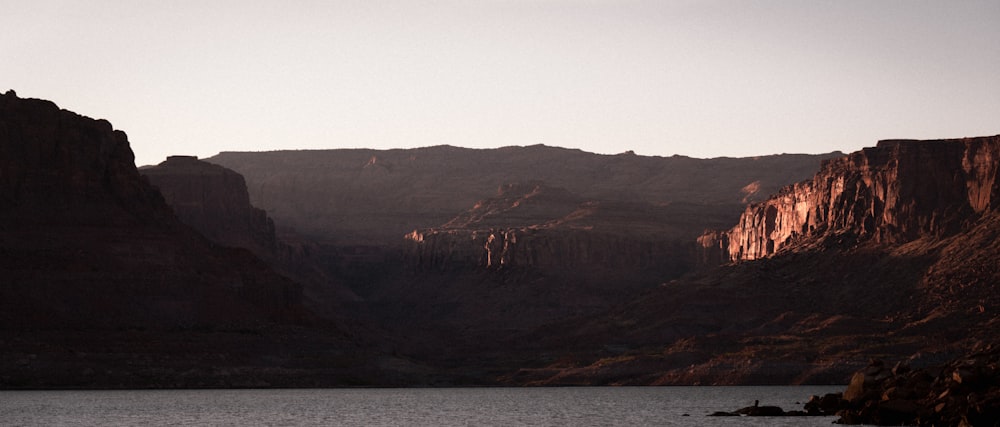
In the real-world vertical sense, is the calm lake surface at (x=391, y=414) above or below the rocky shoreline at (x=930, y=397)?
below

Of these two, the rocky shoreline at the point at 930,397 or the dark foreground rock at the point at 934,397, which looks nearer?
the dark foreground rock at the point at 934,397

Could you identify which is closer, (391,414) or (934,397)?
(934,397)

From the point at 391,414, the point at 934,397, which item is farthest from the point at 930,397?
the point at 391,414

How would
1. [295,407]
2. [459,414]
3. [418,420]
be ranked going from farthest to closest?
[295,407] → [459,414] → [418,420]

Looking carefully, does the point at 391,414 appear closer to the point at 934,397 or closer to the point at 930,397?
the point at 930,397

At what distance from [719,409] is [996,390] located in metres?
49.7

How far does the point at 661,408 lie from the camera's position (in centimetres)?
18512

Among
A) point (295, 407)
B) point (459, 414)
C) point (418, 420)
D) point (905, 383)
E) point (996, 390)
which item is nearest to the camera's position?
point (996, 390)

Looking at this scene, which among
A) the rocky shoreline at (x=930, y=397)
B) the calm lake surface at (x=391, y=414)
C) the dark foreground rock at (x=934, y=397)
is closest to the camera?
the dark foreground rock at (x=934, y=397)

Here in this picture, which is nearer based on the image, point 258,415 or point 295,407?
point 258,415

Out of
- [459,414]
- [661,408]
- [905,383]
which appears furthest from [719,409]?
[905,383]

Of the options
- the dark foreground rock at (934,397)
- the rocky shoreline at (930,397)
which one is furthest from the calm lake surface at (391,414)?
the dark foreground rock at (934,397)

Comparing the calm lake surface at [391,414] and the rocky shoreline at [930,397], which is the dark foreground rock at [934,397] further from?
the calm lake surface at [391,414]

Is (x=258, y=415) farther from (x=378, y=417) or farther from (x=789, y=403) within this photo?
(x=789, y=403)
